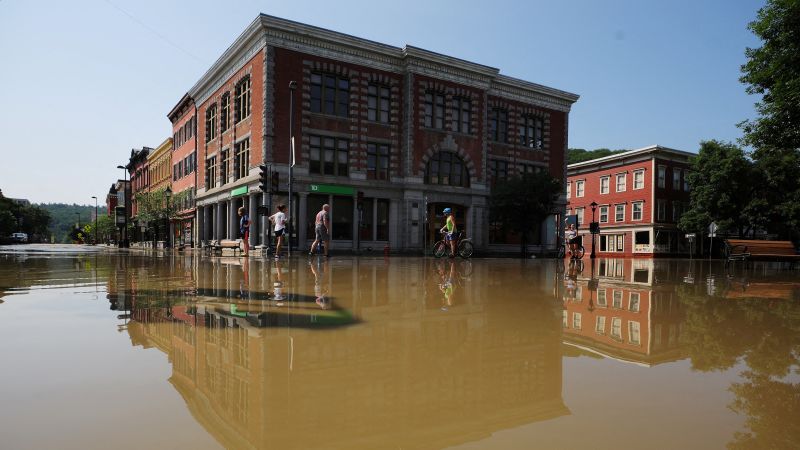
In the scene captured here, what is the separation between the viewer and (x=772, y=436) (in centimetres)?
189

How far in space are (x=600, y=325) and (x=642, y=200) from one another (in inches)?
1999

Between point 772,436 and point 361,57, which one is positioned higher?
point 361,57

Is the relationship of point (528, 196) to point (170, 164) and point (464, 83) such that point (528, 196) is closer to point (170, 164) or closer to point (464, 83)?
point (464, 83)

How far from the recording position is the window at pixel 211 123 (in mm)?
34594

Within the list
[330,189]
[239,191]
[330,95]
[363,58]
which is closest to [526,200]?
[330,189]

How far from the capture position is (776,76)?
20.5 metres

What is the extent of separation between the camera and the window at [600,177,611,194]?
52.8m

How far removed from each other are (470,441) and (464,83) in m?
31.8

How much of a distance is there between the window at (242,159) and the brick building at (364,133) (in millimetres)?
70

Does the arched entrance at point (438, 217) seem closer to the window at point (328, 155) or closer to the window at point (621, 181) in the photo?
the window at point (328, 155)

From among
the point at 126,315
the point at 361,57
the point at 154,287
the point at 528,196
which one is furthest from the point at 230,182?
the point at 126,315

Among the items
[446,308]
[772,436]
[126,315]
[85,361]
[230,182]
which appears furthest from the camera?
[230,182]

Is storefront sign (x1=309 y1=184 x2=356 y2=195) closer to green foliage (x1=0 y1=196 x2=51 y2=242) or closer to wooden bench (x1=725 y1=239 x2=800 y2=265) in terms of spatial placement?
wooden bench (x1=725 y1=239 x2=800 y2=265)

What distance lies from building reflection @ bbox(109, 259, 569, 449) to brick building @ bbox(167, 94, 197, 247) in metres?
38.0
